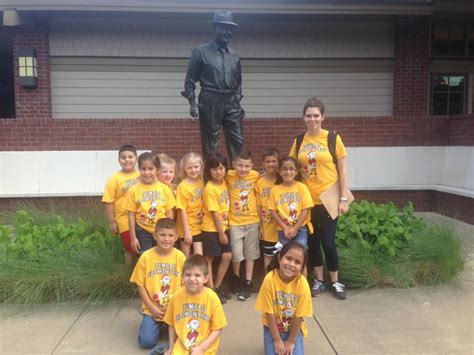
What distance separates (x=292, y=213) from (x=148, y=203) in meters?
1.18

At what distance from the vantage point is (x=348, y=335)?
3645mm

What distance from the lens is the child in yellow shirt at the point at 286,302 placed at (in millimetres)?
3031

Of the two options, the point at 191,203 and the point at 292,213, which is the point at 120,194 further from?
the point at 292,213

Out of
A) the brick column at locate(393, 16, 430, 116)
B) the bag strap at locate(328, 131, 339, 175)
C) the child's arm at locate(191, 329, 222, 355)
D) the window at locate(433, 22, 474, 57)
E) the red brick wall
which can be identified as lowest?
the child's arm at locate(191, 329, 222, 355)

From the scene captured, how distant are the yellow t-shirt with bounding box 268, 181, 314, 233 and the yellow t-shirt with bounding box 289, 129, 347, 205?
14 centimetres

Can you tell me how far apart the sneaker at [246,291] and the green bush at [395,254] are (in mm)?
893

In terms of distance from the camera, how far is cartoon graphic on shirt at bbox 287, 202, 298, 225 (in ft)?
13.4

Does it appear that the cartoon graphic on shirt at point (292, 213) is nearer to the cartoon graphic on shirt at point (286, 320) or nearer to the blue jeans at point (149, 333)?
the cartoon graphic on shirt at point (286, 320)

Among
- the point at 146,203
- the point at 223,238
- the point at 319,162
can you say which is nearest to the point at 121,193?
the point at 146,203

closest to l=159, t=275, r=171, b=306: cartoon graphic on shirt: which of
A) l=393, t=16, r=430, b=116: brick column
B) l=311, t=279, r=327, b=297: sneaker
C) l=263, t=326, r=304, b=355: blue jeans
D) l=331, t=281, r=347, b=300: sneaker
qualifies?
l=263, t=326, r=304, b=355: blue jeans

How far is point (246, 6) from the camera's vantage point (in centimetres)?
963

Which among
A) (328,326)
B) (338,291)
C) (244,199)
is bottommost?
(328,326)

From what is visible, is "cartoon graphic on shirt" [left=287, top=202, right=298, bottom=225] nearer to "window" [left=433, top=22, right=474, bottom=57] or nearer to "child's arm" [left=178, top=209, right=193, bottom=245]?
"child's arm" [left=178, top=209, right=193, bottom=245]

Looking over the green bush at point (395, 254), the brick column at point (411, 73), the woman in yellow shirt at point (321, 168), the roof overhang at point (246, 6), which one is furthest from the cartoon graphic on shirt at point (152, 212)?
the brick column at point (411, 73)
